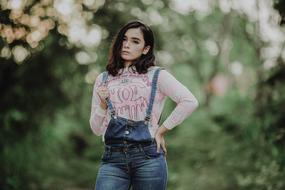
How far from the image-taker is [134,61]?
3.74 meters

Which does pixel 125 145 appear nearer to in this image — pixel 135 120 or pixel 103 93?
pixel 135 120

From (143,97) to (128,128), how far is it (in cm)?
22

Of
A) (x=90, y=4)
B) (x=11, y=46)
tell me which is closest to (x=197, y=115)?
(x=90, y=4)

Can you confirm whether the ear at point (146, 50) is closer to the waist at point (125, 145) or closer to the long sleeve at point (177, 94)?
the long sleeve at point (177, 94)

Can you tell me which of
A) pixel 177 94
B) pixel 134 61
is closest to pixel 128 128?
pixel 177 94

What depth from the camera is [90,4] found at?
9.40 meters

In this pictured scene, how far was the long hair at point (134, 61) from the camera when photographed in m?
3.69

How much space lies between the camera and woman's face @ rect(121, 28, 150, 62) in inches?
146

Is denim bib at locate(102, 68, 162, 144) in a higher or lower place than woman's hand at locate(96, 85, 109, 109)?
lower

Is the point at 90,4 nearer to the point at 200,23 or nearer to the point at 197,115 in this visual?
the point at 197,115

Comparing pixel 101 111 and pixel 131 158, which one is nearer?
pixel 131 158

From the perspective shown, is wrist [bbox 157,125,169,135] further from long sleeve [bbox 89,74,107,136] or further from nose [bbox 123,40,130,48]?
nose [bbox 123,40,130,48]

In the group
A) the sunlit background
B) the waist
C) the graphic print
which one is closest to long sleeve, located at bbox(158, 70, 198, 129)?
the graphic print

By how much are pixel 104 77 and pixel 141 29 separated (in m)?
0.41
